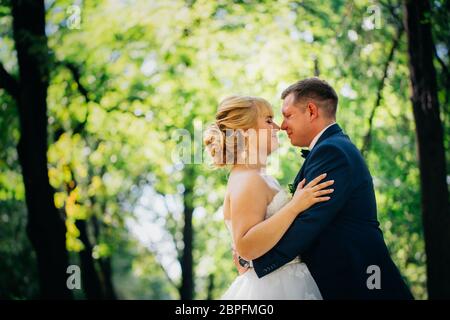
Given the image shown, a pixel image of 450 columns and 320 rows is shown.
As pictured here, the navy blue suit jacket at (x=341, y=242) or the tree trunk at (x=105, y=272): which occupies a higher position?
the navy blue suit jacket at (x=341, y=242)

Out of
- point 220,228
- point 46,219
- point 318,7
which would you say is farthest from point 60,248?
point 220,228

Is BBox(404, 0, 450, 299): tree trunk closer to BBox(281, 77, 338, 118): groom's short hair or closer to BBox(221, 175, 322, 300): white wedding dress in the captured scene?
BBox(281, 77, 338, 118): groom's short hair

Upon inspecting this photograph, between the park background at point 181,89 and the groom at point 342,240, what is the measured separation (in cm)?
368

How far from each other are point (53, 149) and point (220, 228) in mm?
10999

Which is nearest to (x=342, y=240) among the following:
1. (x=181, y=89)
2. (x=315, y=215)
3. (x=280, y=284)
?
(x=315, y=215)

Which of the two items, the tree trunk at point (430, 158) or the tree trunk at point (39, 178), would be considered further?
the tree trunk at point (39, 178)

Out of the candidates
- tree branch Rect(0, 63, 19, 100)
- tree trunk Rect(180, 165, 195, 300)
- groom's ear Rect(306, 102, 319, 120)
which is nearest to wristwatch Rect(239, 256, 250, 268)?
groom's ear Rect(306, 102, 319, 120)

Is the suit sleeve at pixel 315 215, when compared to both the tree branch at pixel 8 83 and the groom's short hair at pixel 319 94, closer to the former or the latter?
the groom's short hair at pixel 319 94

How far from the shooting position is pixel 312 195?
10.8 feet

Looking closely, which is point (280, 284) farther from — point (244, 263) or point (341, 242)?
point (341, 242)

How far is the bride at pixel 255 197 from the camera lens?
3309mm

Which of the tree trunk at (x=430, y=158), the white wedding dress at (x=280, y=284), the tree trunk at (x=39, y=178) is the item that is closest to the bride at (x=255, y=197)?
the white wedding dress at (x=280, y=284)

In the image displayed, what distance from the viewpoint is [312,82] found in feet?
12.6

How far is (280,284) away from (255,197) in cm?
56
